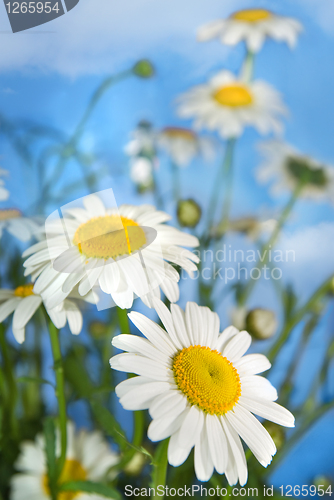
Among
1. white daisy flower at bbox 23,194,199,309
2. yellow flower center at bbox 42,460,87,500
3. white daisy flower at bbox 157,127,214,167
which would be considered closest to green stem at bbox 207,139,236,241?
white daisy flower at bbox 157,127,214,167

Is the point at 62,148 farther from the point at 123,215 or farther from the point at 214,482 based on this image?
the point at 214,482

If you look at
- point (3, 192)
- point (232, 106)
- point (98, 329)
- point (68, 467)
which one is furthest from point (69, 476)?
point (232, 106)

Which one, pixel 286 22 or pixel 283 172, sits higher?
pixel 286 22

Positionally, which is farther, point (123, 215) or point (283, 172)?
point (283, 172)

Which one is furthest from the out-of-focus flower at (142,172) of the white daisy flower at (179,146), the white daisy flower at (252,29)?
the white daisy flower at (252,29)

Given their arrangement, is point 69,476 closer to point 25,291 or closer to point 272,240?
point 25,291

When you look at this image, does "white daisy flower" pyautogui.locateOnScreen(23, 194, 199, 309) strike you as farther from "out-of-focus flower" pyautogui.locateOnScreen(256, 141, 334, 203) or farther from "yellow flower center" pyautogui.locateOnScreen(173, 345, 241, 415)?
"out-of-focus flower" pyautogui.locateOnScreen(256, 141, 334, 203)

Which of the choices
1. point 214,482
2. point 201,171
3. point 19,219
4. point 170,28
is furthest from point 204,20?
point 214,482

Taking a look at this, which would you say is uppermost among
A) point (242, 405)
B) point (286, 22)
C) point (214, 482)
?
point (286, 22)
